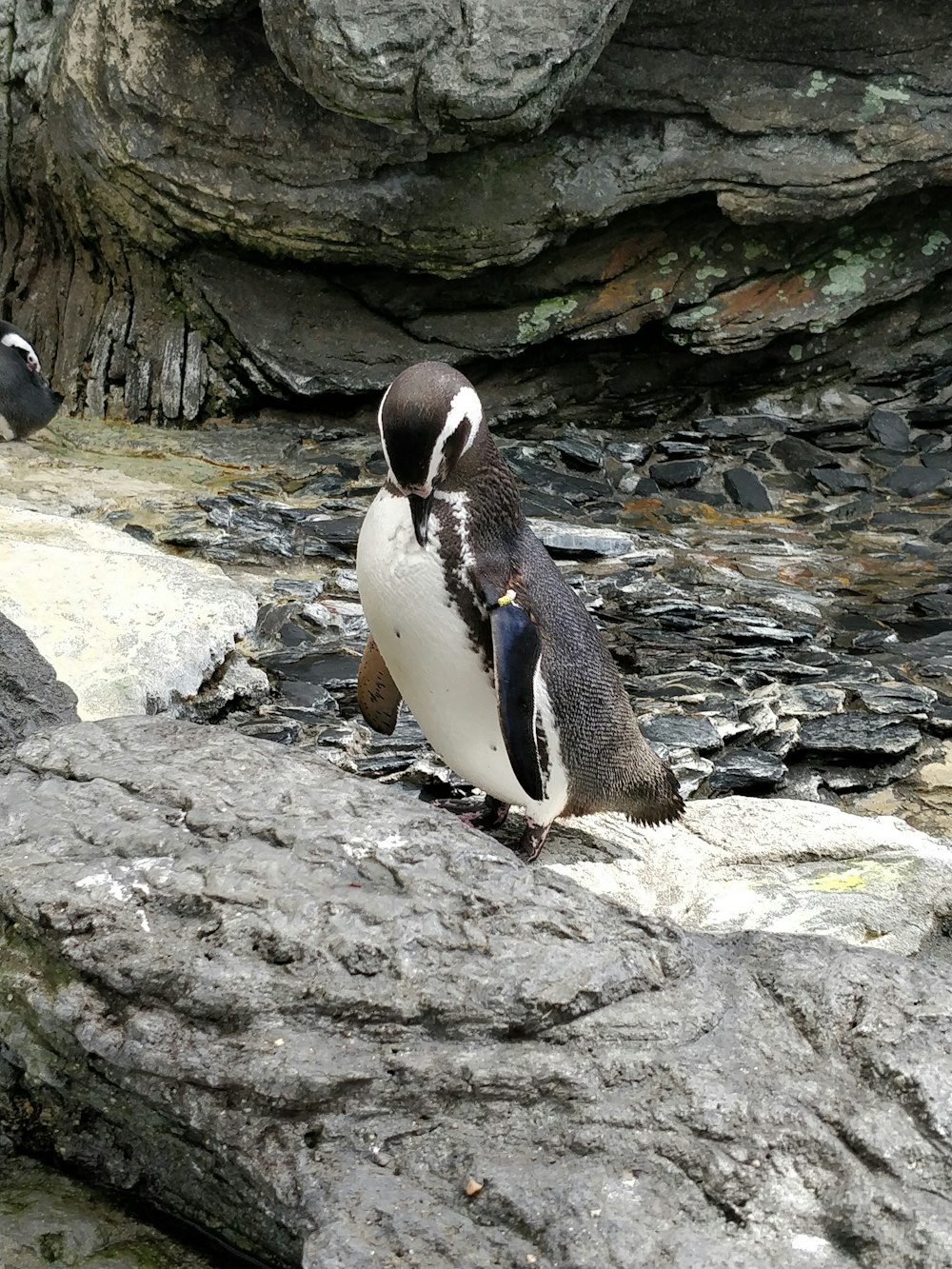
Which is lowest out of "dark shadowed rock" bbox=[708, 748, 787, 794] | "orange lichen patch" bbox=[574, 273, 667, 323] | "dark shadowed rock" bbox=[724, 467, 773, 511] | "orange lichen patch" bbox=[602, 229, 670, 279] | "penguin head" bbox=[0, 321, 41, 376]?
"dark shadowed rock" bbox=[708, 748, 787, 794]

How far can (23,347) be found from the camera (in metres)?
6.49

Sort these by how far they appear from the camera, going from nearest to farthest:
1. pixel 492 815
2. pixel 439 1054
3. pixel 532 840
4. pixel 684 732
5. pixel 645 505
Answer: pixel 439 1054 < pixel 532 840 < pixel 492 815 < pixel 684 732 < pixel 645 505

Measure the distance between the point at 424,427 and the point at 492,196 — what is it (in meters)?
4.00

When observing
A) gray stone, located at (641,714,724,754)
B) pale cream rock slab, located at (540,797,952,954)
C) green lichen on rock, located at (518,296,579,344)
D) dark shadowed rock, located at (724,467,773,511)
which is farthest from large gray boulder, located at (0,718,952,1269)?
green lichen on rock, located at (518,296,579,344)

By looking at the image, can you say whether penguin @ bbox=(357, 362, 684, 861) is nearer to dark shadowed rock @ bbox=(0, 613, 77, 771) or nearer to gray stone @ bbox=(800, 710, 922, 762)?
dark shadowed rock @ bbox=(0, 613, 77, 771)

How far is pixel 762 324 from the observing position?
6.52 meters

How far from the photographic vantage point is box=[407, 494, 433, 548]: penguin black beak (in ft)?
8.18

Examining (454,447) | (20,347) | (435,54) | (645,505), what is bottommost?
(645,505)

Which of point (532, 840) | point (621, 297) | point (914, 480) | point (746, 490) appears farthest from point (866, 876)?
point (621, 297)

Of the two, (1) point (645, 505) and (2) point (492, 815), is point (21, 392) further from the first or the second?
(2) point (492, 815)

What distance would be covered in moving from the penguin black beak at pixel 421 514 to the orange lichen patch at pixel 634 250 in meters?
4.26

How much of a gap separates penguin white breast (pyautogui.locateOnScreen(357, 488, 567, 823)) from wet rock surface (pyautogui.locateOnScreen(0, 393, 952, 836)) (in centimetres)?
52

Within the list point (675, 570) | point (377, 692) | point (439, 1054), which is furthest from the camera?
point (675, 570)

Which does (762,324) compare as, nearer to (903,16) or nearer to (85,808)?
(903,16)
